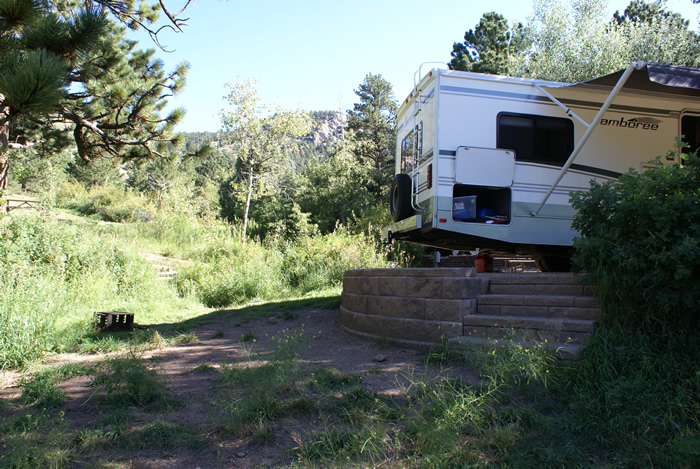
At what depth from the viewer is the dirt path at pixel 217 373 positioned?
3.08 metres

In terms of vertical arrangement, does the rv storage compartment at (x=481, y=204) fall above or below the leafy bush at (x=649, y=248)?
above

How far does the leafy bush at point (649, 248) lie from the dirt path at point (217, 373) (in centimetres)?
155

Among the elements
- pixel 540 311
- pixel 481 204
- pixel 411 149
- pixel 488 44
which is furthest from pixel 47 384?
pixel 488 44

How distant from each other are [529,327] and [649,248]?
1288 millimetres

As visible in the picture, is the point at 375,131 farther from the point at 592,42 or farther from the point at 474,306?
the point at 474,306

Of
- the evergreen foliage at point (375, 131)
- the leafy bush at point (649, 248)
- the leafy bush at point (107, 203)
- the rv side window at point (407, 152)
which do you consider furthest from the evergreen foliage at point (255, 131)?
the leafy bush at point (649, 248)

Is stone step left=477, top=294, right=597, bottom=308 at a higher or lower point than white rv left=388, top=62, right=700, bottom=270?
lower

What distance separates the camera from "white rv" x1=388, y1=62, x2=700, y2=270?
271 inches

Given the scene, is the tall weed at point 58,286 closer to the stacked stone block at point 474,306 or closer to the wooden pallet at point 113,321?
the wooden pallet at point 113,321

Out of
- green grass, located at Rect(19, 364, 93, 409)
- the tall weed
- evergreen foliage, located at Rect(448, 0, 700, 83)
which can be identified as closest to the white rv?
green grass, located at Rect(19, 364, 93, 409)

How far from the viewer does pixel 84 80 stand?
21.9ft

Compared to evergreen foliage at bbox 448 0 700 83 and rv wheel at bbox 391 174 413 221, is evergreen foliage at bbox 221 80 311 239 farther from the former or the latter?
rv wheel at bbox 391 174 413 221

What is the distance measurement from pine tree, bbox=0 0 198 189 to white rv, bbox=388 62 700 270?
158 inches

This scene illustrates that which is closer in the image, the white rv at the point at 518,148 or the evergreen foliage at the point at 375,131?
the white rv at the point at 518,148
